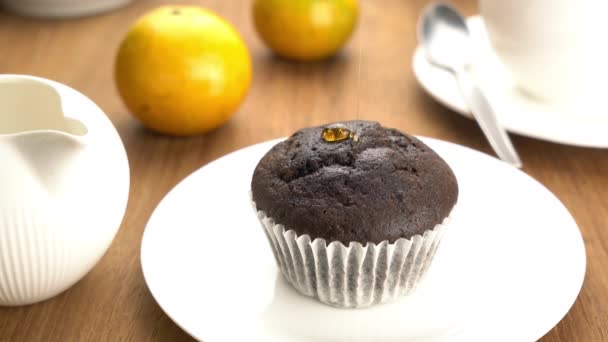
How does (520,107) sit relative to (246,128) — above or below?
above

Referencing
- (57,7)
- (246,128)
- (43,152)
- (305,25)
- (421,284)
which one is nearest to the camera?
(43,152)

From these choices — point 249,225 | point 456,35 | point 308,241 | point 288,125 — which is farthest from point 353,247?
point 456,35

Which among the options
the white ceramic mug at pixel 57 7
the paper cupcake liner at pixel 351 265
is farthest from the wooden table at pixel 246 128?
the paper cupcake liner at pixel 351 265

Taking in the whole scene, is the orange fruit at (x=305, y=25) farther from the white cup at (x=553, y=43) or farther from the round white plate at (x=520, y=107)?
the white cup at (x=553, y=43)

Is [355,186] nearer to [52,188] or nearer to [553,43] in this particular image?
[52,188]

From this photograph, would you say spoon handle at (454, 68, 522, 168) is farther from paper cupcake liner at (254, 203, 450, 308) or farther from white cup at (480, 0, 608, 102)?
paper cupcake liner at (254, 203, 450, 308)

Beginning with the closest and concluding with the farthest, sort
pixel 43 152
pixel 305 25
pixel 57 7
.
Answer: pixel 43 152 → pixel 305 25 → pixel 57 7

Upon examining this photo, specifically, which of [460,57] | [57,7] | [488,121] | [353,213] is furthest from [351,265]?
[57,7]

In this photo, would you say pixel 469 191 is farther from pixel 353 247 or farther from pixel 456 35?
pixel 456 35
